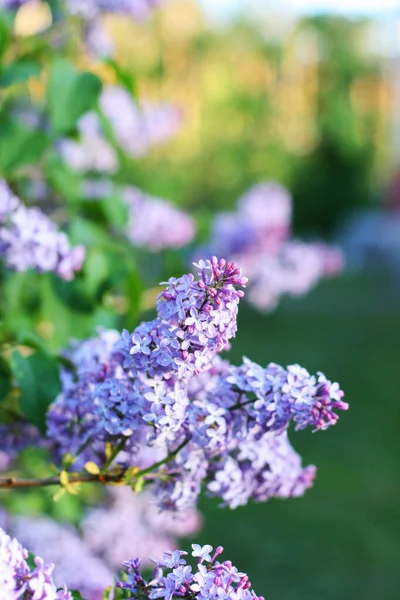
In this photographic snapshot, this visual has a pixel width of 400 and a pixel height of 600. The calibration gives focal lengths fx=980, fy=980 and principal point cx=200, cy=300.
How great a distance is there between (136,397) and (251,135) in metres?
12.8

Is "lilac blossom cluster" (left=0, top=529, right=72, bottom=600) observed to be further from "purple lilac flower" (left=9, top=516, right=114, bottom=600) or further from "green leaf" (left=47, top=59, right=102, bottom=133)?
"green leaf" (left=47, top=59, right=102, bottom=133)

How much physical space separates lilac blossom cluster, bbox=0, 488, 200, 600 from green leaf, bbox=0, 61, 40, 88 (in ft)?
2.61

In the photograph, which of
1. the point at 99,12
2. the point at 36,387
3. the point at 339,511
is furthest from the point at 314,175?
the point at 36,387

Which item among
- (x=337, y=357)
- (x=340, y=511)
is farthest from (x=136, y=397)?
(x=337, y=357)

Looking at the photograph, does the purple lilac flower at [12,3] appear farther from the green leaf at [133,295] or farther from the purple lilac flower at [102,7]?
the green leaf at [133,295]

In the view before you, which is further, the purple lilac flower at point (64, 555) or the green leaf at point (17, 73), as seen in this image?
the green leaf at point (17, 73)

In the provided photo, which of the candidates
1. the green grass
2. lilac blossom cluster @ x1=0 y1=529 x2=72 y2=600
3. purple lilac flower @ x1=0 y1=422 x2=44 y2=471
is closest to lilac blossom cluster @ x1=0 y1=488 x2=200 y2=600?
purple lilac flower @ x1=0 y1=422 x2=44 y2=471

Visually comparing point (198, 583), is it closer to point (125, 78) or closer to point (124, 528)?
point (125, 78)

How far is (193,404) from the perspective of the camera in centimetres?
114

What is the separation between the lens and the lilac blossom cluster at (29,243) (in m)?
1.49

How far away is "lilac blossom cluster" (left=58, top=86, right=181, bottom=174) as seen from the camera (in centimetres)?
247

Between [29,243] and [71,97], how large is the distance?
15.1 inches

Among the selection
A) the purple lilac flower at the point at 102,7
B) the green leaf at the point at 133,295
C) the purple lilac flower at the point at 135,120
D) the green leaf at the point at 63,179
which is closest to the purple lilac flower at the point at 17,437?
the green leaf at the point at 133,295

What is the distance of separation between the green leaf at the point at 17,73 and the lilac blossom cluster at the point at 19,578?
3.42ft
